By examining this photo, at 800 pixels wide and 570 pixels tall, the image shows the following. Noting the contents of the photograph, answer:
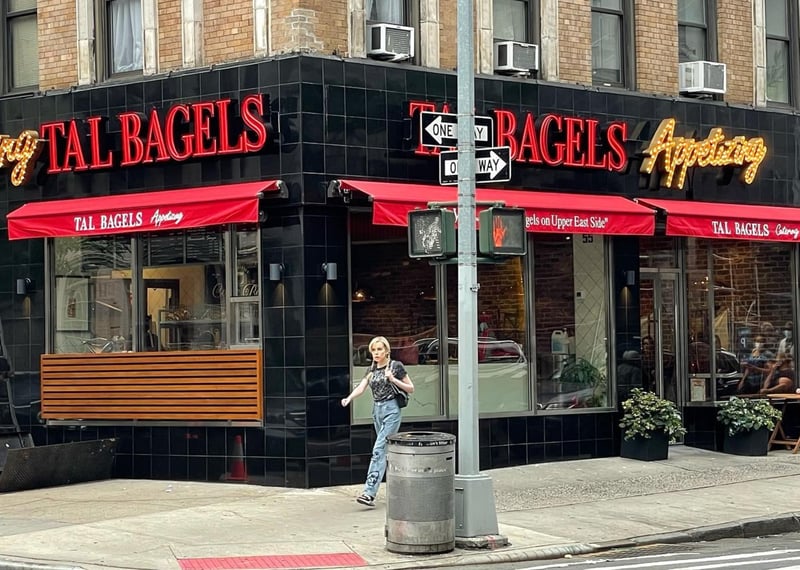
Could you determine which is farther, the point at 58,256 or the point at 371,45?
the point at 58,256

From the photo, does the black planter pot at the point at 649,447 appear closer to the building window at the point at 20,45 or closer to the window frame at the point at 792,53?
the window frame at the point at 792,53

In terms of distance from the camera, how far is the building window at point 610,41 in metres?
19.4

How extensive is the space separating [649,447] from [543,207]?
379 cm

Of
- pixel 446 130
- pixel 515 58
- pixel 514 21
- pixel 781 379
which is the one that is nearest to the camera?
pixel 446 130

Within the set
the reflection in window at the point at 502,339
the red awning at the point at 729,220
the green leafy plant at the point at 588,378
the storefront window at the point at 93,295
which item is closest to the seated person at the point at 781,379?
the red awning at the point at 729,220

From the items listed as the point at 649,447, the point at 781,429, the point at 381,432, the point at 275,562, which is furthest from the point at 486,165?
the point at 781,429

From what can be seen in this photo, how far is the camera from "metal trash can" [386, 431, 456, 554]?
12.0 m

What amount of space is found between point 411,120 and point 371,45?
42.0 inches

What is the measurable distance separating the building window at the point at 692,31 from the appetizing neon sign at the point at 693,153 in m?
1.28

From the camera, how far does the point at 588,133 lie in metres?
18.6

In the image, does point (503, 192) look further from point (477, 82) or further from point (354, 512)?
point (354, 512)

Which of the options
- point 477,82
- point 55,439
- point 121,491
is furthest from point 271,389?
point 477,82

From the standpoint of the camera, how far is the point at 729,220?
1922 cm

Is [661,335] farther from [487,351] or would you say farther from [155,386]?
[155,386]
